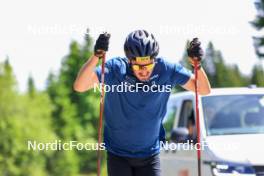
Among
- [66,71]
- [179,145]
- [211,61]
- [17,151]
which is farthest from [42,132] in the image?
[179,145]

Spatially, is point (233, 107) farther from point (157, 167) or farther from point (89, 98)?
point (89, 98)

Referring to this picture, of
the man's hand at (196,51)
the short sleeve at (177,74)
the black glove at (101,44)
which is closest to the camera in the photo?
the black glove at (101,44)

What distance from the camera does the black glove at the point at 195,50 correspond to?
5.47 meters

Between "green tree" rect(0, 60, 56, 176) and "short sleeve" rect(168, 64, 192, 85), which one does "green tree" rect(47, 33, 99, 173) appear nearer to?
"green tree" rect(0, 60, 56, 176)

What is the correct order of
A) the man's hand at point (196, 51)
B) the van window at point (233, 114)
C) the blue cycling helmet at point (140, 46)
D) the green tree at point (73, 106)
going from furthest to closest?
the green tree at point (73, 106) < the van window at point (233, 114) < the man's hand at point (196, 51) < the blue cycling helmet at point (140, 46)

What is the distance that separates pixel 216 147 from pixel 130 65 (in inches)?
103

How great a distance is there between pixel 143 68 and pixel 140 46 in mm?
170

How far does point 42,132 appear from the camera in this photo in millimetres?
65875

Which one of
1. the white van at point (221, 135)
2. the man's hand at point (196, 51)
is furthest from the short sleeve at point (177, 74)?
the white van at point (221, 135)

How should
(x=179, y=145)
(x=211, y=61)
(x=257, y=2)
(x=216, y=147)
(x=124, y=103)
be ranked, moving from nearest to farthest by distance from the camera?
(x=124, y=103) → (x=216, y=147) → (x=179, y=145) → (x=257, y=2) → (x=211, y=61)

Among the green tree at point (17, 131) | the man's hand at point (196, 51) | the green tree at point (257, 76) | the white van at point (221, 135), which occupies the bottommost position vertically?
the green tree at point (17, 131)

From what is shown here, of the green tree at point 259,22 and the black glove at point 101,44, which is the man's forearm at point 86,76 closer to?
the black glove at point 101,44

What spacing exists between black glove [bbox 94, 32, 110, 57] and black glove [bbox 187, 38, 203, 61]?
68cm

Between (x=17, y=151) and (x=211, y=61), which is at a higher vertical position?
(x=211, y=61)
